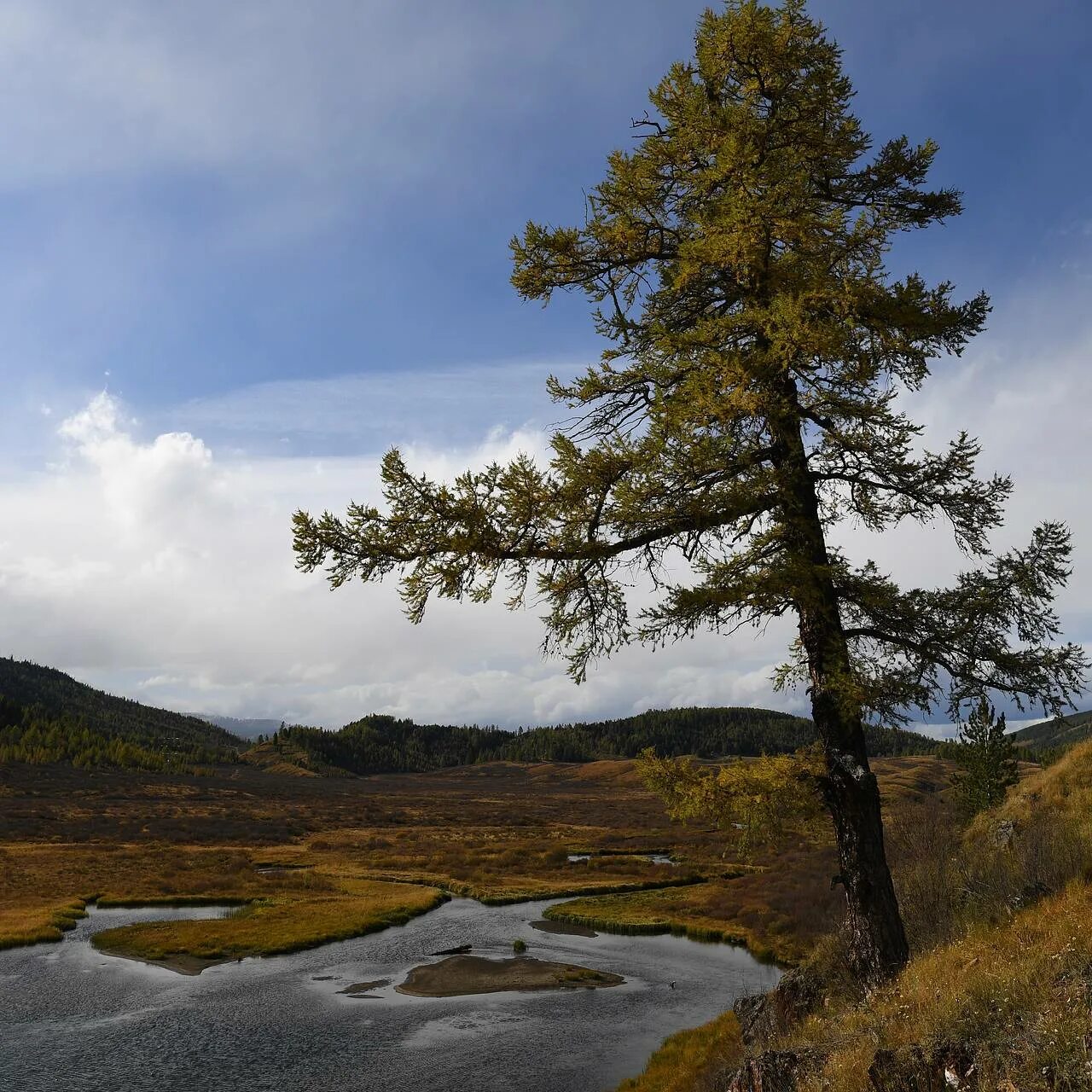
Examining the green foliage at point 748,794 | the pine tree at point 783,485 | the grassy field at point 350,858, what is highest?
the pine tree at point 783,485

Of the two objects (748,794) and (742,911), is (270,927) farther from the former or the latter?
(748,794)

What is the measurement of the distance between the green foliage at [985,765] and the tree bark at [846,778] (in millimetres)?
37619

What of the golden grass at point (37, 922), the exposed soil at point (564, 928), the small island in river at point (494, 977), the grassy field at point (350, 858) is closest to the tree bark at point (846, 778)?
the grassy field at point (350, 858)

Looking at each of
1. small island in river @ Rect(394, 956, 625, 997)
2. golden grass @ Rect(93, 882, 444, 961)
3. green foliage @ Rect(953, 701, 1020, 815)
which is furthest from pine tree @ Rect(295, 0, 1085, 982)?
green foliage @ Rect(953, 701, 1020, 815)

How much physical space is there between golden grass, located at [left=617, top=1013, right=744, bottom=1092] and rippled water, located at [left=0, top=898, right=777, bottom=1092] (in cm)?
73

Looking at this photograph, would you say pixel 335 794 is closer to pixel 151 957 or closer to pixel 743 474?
pixel 151 957

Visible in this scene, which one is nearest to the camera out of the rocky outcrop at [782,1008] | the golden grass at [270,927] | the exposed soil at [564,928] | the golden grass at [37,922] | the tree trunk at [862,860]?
the tree trunk at [862,860]

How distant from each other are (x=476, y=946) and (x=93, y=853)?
3926 centimetres

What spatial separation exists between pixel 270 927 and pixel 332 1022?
46.9 feet

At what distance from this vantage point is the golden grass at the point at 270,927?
104ft

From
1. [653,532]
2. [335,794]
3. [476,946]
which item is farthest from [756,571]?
[335,794]

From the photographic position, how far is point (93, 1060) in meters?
19.9

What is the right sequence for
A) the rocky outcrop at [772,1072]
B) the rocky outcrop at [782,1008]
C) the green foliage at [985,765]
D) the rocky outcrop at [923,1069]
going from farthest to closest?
the green foliage at [985,765] → the rocky outcrop at [782,1008] → the rocky outcrop at [772,1072] → the rocky outcrop at [923,1069]

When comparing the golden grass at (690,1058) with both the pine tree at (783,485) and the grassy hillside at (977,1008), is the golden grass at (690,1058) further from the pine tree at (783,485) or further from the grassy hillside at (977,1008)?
the pine tree at (783,485)
